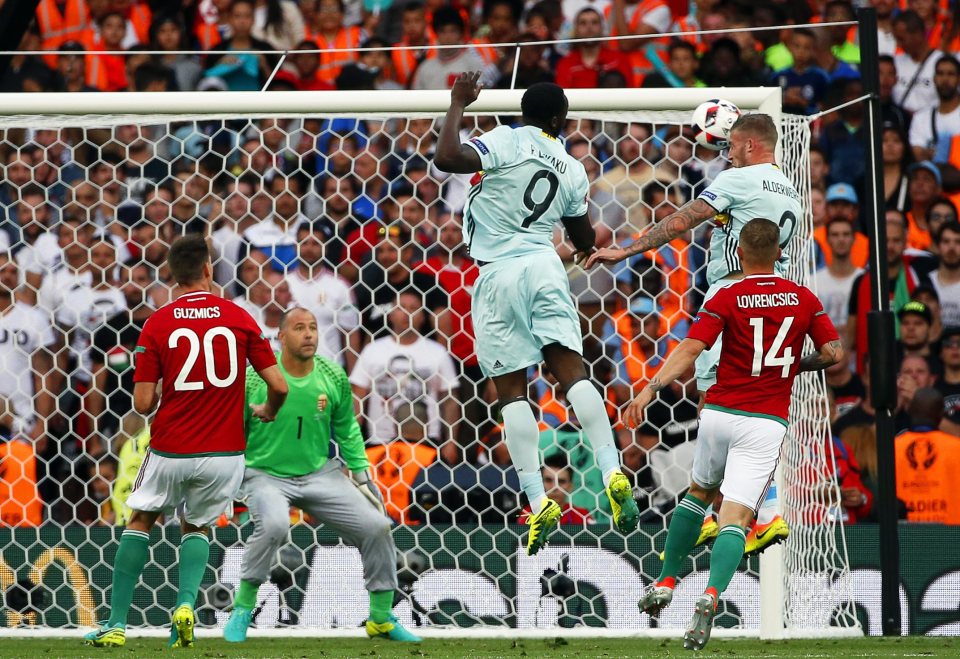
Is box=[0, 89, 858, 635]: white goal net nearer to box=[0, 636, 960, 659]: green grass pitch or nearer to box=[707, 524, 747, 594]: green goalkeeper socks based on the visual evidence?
box=[0, 636, 960, 659]: green grass pitch

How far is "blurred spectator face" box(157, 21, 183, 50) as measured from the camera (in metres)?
11.9

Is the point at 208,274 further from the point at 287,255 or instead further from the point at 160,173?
the point at 160,173

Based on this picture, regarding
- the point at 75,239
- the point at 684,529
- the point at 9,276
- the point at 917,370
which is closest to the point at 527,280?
the point at 684,529

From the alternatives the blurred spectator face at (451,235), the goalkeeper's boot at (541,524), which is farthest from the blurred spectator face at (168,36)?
the goalkeeper's boot at (541,524)

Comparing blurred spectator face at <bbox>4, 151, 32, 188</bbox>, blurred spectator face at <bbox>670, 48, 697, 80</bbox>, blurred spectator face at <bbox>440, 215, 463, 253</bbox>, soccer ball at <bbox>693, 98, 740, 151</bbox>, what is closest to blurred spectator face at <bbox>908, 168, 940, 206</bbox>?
blurred spectator face at <bbox>670, 48, 697, 80</bbox>

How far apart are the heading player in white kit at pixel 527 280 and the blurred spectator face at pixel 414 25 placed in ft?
18.7

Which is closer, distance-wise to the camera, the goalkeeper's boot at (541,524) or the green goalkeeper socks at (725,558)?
the green goalkeeper socks at (725,558)

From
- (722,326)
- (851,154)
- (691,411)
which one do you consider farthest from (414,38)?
(722,326)

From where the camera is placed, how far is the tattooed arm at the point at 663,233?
246 inches

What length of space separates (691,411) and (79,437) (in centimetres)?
392

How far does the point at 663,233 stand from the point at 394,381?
3.09 metres

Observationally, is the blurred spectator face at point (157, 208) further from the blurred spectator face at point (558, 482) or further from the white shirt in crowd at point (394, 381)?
the blurred spectator face at point (558, 482)

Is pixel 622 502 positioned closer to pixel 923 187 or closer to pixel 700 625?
pixel 700 625

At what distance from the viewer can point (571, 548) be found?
26.7 feet
